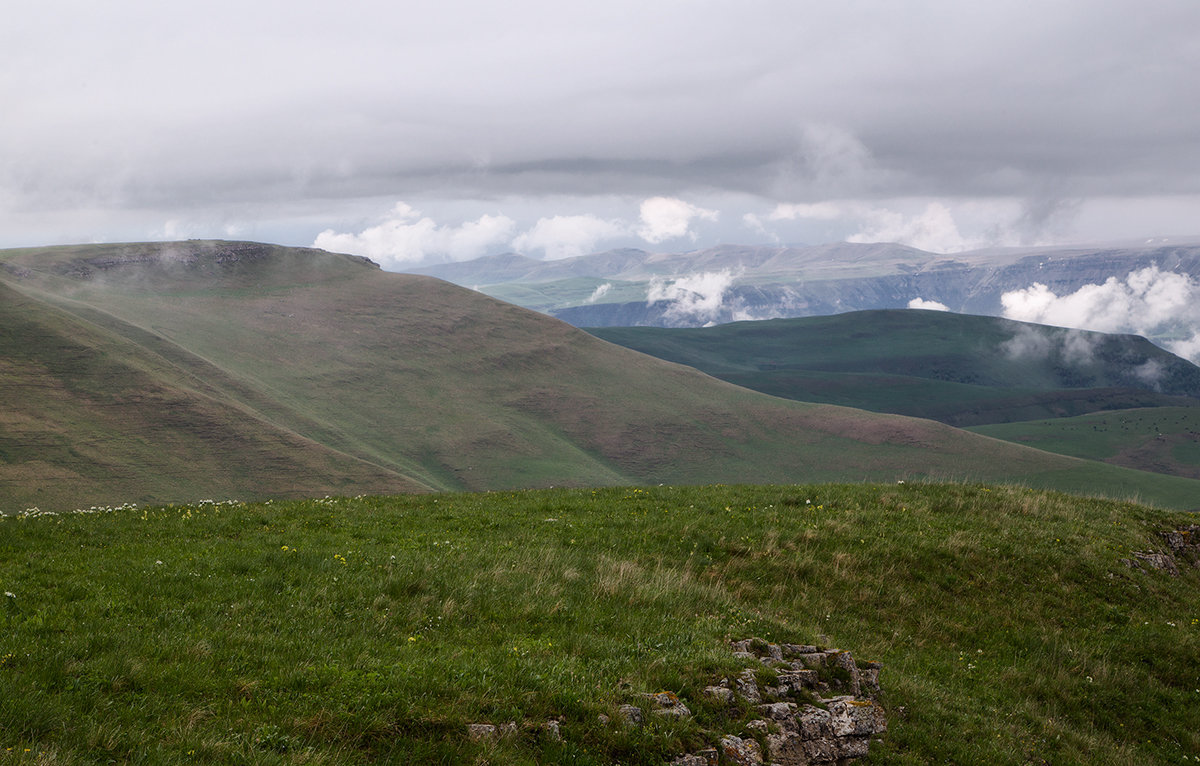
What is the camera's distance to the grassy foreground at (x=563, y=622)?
31.3ft

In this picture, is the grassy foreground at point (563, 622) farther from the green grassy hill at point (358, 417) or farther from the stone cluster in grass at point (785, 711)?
the green grassy hill at point (358, 417)

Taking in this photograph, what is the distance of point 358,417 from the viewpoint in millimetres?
145125

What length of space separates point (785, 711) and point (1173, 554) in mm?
20829

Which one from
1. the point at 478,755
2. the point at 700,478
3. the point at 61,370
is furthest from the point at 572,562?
the point at 61,370

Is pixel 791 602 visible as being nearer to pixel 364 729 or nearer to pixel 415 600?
pixel 415 600

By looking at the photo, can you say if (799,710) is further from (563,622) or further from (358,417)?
(358,417)

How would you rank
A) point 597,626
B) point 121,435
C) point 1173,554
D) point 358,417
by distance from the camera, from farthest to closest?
1. point 358,417
2. point 121,435
3. point 1173,554
4. point 597,626

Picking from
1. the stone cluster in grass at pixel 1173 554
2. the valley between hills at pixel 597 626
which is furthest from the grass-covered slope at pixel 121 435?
the stone cluster in grass at pixel 1173 554

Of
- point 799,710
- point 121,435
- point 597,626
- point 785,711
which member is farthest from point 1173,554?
point 121,435

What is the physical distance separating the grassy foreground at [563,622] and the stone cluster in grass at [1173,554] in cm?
42

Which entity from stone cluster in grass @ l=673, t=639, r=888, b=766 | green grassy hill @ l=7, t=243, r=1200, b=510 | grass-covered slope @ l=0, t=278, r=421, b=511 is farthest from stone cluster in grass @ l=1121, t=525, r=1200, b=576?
grass-covered slope @ l=0, t=278, r=421, b=511

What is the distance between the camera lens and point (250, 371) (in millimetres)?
151000

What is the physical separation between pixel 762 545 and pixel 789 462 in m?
136

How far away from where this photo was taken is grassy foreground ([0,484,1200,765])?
9.54m
